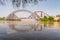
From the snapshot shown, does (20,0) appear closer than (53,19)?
Yes

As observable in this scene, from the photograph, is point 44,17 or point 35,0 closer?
point 35,0

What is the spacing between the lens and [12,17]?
4206 cm

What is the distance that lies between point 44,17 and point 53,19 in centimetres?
239

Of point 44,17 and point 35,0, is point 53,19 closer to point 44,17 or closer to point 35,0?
point 44,17

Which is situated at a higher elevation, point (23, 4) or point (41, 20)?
point (23, 4)

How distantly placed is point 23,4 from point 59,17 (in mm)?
37956

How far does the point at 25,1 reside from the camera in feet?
11.6

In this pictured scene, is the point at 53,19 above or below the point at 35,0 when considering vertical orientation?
below

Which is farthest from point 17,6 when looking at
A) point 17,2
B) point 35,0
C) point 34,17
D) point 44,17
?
point 44,17

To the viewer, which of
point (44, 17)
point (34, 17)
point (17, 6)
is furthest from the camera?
point (44, 17)

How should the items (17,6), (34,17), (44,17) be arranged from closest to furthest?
(17,6) → (34,17) → (44,17)

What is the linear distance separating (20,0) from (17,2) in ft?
0.26

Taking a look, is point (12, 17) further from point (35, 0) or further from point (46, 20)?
point (35, 0)

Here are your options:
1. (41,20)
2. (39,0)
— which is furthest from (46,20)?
(39,0)
